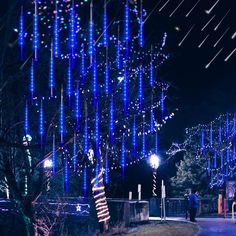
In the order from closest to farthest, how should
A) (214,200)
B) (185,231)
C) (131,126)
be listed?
(185,231) < (131,126) < (214,200)

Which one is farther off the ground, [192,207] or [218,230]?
[192,207]

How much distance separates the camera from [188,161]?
4459cm

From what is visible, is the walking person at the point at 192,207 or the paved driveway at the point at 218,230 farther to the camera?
the walking person at the point at 192,207

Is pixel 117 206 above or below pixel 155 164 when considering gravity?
below

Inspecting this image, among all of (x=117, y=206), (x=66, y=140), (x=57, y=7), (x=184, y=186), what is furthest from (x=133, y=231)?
(x=184, y=186)

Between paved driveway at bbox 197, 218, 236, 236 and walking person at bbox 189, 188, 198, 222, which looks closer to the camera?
paved driveway at bbox 197, 218, 236, 236

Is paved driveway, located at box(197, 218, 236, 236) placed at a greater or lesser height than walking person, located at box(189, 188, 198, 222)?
lesser

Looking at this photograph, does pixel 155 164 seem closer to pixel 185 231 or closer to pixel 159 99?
pixel 159 99

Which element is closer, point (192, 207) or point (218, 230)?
point (218, 230)

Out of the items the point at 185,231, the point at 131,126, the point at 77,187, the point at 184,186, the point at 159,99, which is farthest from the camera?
the point at 184,186

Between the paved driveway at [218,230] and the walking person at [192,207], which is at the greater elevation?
the walking person at [192,207]

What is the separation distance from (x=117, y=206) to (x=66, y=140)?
10.6 m

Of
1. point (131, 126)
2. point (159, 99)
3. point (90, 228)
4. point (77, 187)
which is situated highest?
point (159, 99)

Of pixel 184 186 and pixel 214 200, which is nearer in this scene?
pixel 214 200
